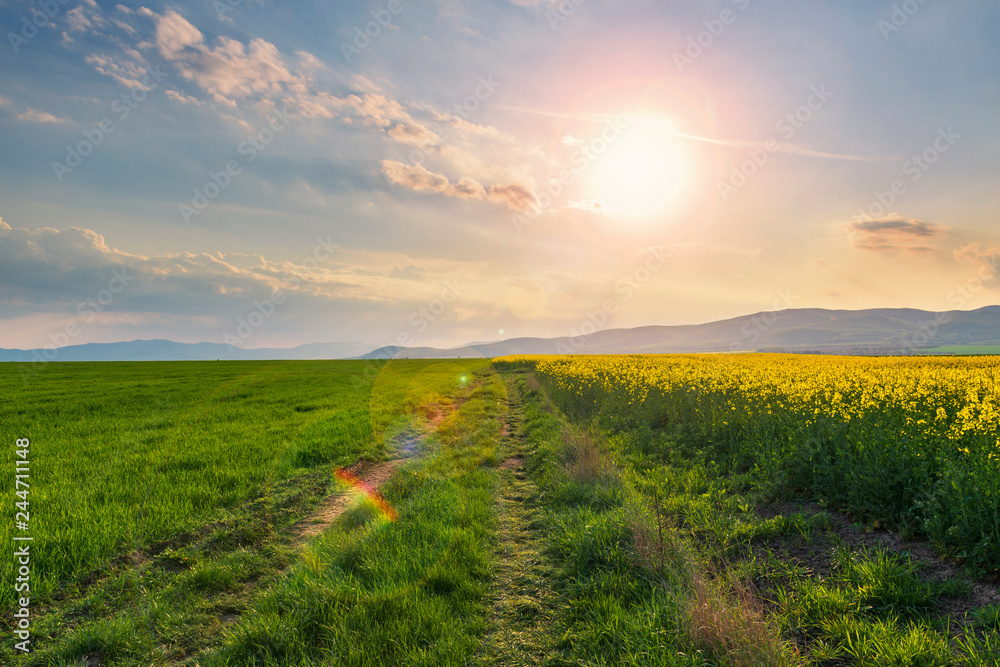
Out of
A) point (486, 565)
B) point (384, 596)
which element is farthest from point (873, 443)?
point (384, 596)

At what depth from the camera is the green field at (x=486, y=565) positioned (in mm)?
3906

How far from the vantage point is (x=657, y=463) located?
9.41 m

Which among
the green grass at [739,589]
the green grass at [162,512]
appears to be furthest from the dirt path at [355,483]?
the green grass at [739,589]

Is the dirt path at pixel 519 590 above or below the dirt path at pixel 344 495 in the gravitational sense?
above

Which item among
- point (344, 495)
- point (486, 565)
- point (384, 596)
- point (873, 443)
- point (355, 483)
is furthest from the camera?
point (355, 483)

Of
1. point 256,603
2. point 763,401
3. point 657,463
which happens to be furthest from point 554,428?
point 256,603

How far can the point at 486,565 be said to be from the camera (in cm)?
557

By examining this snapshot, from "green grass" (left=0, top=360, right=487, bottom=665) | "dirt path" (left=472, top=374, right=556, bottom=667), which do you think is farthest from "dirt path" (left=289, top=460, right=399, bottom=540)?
"dirt path" (left=472, top=374, right=556, bottom=667)

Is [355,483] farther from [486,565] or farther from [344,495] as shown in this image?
[486,565]

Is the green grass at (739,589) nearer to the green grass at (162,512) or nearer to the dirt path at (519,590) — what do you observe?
the dirt path at (519,590)

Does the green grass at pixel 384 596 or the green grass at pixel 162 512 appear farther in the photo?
the green grass at pixel 162 512

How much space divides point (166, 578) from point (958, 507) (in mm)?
9539

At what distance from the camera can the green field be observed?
391cm

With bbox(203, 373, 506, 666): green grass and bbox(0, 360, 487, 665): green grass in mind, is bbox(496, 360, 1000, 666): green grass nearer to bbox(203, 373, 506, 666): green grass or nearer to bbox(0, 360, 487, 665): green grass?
bbox(203, 373, 506, 666): green grass
